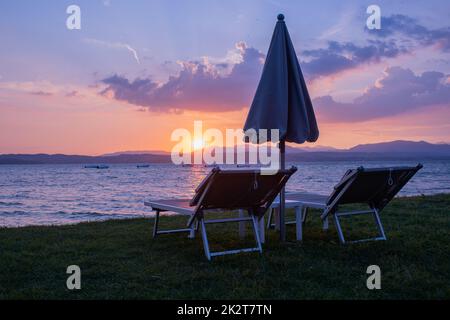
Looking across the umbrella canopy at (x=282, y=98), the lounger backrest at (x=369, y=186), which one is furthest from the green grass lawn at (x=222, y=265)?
the umbrella canopy at (x=282, y=98)

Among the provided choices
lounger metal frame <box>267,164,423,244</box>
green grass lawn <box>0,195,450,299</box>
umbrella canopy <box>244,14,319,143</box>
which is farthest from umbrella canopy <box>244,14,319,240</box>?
green grass lawn <box>0,195,450,299</box>

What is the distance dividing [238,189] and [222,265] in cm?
91

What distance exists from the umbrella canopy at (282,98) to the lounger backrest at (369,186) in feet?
2.23

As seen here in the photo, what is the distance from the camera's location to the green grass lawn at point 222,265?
3621 mm

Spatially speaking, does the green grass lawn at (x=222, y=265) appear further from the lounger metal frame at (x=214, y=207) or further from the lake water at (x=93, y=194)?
the lake water at (x=93, y=194)

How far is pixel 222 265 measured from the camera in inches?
179

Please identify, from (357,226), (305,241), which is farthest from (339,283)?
(357,226)

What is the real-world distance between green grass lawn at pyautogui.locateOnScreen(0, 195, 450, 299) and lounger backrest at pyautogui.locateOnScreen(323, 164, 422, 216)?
1.79ft

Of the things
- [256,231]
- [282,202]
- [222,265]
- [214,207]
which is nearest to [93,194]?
[282,202]

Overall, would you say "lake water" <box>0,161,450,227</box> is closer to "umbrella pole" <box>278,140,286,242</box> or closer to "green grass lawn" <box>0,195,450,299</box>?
"green grass lawn" <box>0,195,450,299</box>

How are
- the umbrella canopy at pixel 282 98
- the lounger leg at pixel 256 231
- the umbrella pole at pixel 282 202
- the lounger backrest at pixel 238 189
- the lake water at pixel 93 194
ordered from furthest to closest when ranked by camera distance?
the lake water at pixel 93 194 < the umbrella pole at pixel 282 202 < the umbrella canopy at pixel 282 98 < the lounger leg at pixel 256 231 < the lounger backrest at pixel 238 189

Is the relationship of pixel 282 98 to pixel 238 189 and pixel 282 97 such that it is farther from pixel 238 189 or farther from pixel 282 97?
pixel 238 189

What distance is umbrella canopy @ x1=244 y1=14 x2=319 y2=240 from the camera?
5.26 m

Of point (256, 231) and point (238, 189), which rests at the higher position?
point (238, 189)
